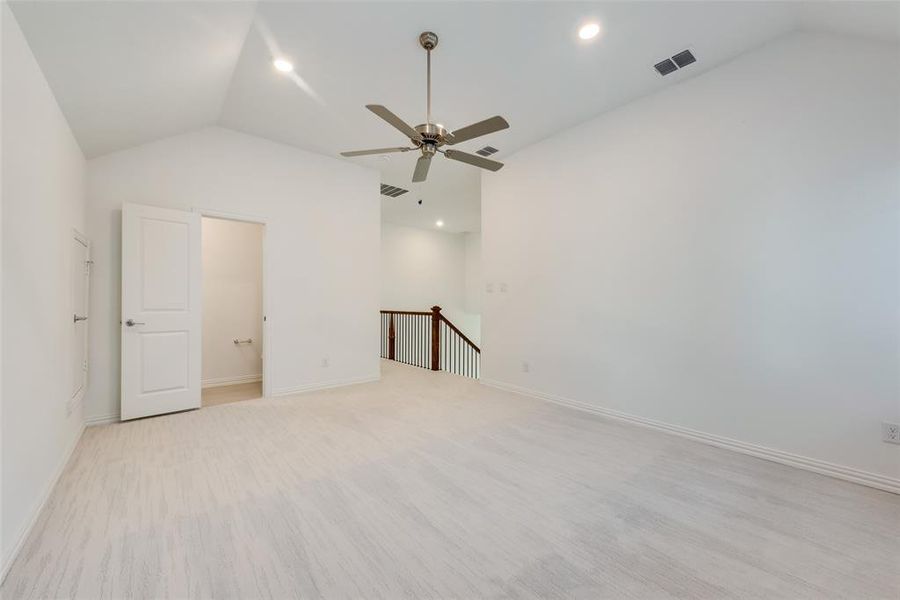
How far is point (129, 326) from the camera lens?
3.32m

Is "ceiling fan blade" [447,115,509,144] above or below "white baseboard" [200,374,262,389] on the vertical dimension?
above

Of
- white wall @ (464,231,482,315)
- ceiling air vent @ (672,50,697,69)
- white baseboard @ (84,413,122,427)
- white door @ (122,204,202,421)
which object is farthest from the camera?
white wall @ (464,231,482,315)

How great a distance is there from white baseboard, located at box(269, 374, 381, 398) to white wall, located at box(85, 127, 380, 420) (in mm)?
19

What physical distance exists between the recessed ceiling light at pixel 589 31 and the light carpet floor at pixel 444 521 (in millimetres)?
3060

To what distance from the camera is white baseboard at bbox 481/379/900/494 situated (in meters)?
2.26

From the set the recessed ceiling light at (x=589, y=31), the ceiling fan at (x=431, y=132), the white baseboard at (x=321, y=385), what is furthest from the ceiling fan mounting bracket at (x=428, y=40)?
the white baseboard at (x=321, y=385)

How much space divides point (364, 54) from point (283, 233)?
234cm

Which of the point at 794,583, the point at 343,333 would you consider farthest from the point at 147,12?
the point at 794,583

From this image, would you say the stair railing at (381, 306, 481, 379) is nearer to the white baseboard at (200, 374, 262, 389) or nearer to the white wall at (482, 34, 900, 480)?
the white wall at (482, 34, 900, 480)

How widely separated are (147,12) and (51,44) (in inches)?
19.8

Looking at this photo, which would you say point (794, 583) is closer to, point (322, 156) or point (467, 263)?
point (322, 156)

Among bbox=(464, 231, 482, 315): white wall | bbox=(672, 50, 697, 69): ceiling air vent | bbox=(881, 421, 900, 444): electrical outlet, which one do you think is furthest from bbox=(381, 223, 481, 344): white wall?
bbox=(881, 421, 900, 444): electrical outlet

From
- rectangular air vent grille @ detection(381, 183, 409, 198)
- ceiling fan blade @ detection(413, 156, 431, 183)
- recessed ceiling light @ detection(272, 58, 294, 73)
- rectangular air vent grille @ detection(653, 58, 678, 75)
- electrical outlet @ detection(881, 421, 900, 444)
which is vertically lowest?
electrical outlet @ detection(881, 421, 900, 444)

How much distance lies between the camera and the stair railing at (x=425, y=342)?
5.98 m
